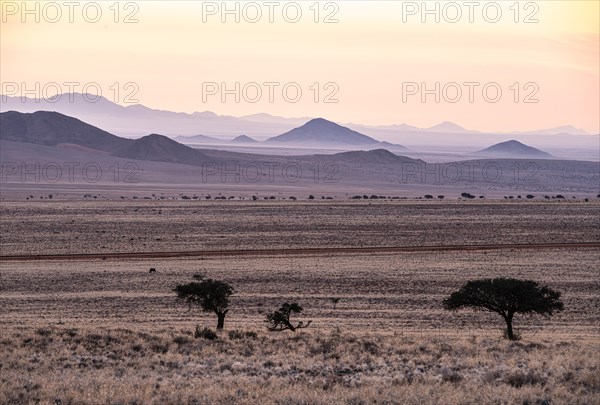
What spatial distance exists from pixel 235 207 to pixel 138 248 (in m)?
28.5

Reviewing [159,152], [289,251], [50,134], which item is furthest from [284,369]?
[50,134]

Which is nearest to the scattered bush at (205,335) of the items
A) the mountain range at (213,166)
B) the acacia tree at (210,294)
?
the acacia tree at (210,294)

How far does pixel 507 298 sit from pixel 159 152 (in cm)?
15029

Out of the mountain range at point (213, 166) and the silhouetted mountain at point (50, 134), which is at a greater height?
the silhouetted mountain at point (50, 134)

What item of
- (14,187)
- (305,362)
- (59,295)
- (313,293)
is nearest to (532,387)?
(305,362)

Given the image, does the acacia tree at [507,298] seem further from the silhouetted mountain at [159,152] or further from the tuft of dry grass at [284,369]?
the silhouetted mountain at [159,152]

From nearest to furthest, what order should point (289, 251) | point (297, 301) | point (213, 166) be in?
1. point (297, 301)
2. point (289, 251)
3. point (213, 166)

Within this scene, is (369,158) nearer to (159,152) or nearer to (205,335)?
(159,152)

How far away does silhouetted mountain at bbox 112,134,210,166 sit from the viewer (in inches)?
6609

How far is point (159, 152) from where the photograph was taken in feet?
563

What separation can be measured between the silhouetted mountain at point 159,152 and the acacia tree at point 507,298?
5494 inches

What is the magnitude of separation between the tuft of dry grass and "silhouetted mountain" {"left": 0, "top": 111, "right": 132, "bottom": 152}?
168 metres

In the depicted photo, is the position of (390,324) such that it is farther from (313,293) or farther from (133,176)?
(133,176)

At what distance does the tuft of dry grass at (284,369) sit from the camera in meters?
13.2
